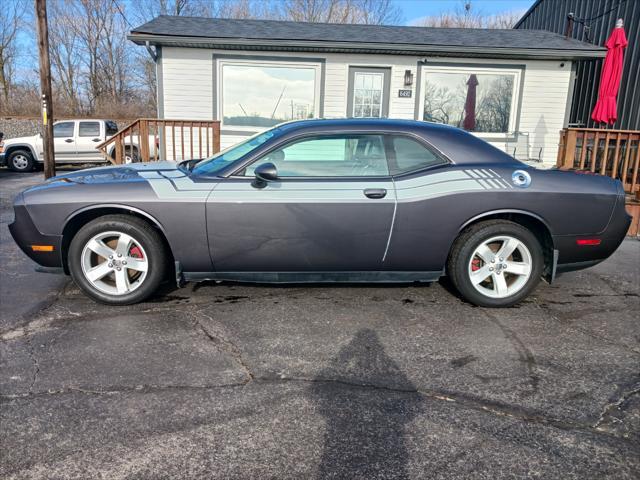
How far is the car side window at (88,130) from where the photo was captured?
15594 mm

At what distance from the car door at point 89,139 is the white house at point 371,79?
521 centimetres

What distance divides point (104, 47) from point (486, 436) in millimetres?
39151

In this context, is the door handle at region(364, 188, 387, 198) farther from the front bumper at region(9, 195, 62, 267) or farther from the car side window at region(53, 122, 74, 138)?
the car side window at region(53, 122, 74, 138)

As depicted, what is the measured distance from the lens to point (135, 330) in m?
3.58

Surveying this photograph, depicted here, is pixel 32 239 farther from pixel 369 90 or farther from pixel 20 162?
pixel 20 162

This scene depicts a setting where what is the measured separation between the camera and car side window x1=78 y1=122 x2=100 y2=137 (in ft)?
51.2

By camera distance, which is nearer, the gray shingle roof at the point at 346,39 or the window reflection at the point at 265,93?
the gray shingle roof at the point at 346,39

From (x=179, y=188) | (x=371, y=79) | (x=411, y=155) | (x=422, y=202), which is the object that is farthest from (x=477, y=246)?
(x=371, y=79)

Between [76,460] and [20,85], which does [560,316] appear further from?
[20,85]

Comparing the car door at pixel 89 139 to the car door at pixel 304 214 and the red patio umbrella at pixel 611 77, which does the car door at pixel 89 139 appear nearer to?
the car door at pixel 304 214

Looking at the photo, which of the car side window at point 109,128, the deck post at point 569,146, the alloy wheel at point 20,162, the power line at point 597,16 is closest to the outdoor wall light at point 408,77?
the deck post at point 569,146

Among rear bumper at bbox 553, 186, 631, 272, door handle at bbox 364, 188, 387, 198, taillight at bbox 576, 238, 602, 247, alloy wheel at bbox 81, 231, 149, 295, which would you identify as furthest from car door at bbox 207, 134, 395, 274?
taillight at bbox 576, 238, 602, 247

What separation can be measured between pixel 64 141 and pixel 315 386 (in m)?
15.3

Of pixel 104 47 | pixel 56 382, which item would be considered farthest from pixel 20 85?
pixel 56 382
